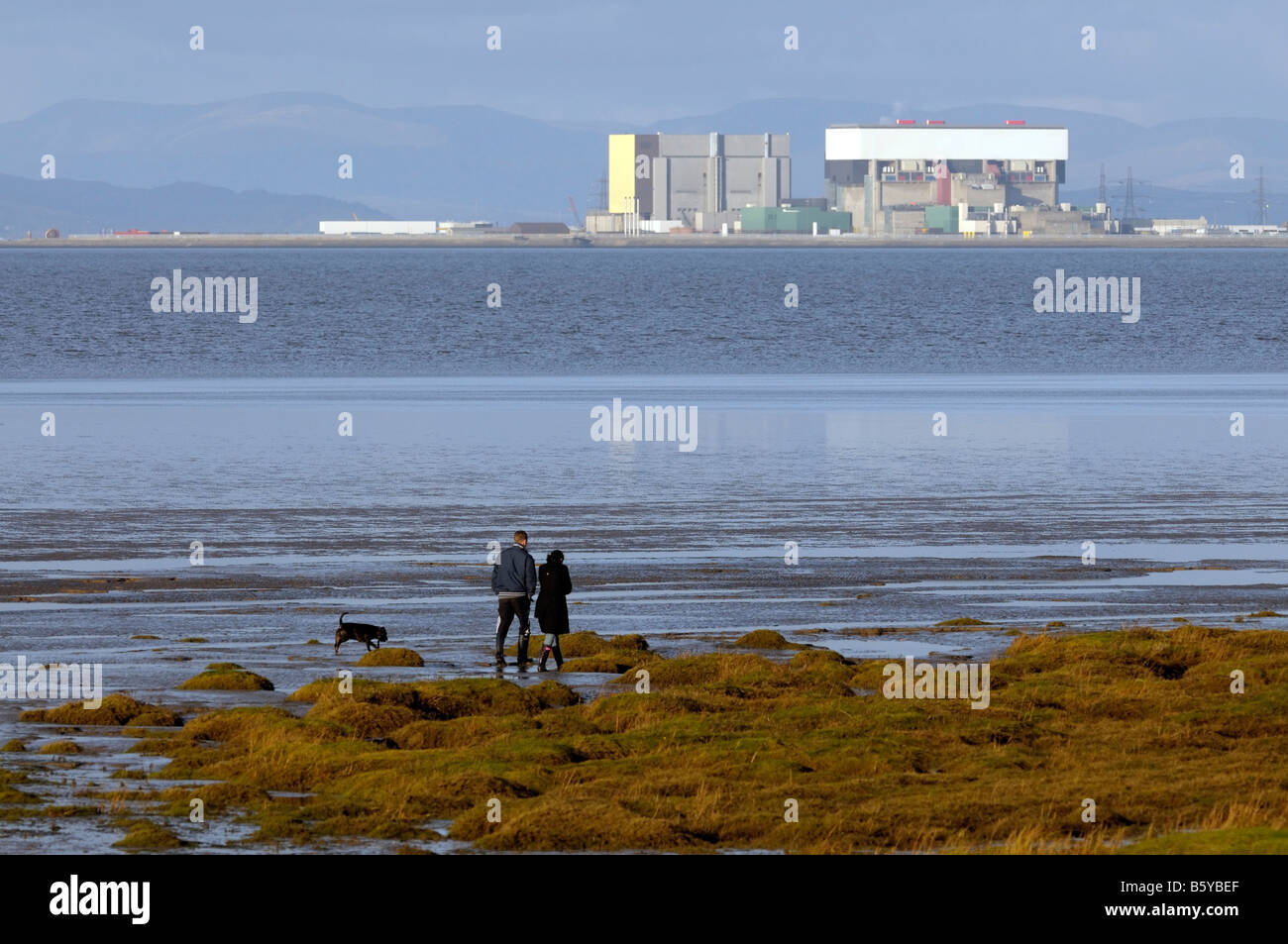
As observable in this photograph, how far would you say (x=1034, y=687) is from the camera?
23.6 metres

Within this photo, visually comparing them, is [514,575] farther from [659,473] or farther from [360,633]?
[659,473]

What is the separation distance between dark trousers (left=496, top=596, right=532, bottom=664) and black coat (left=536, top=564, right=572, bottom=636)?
24 cm

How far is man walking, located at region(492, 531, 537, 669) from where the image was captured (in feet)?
85.7

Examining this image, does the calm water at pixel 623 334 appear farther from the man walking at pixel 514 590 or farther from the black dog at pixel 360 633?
the man walking at pixel 514 590

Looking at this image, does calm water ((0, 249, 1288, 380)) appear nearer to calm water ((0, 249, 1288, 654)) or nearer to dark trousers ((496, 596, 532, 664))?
calm water ((0, 249, 1288, 654))

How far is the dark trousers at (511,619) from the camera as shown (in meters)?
26.2

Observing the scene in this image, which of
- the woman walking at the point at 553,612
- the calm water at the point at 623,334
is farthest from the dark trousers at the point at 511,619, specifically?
the calm water at the point at 623,334
